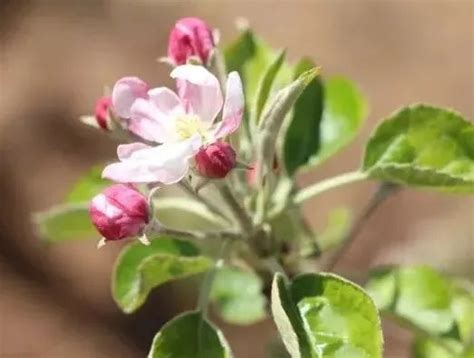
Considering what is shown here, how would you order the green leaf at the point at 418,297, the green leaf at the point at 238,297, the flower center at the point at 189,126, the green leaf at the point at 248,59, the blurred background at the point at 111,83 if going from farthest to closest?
the blurred background at the point at 111,83, the green leaf at the point at 238,297, the green leaf at the point at 248,59, the green leaf at the point at 418,297, the flower center at the point at 189,126

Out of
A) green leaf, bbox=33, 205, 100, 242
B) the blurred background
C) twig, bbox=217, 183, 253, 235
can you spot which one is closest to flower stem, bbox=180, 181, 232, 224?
twig, bbox=217, 183, 253, 235

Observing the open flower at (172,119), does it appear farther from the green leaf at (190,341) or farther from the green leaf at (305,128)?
the green leaf at (305,128)

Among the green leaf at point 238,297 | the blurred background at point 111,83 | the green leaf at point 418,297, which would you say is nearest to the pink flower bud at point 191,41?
the green leaf at point 418,297

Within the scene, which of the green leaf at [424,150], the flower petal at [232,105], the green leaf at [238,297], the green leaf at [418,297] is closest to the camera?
the flower petal at [232,105]

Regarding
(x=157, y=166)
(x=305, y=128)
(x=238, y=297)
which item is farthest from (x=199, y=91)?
(x=238, y=297)

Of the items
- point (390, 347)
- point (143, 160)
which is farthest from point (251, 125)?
point (390, 347)

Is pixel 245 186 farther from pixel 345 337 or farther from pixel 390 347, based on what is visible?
pixel 390 347

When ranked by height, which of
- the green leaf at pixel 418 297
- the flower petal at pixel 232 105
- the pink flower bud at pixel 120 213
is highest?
the flower petal at pixel 232 105
